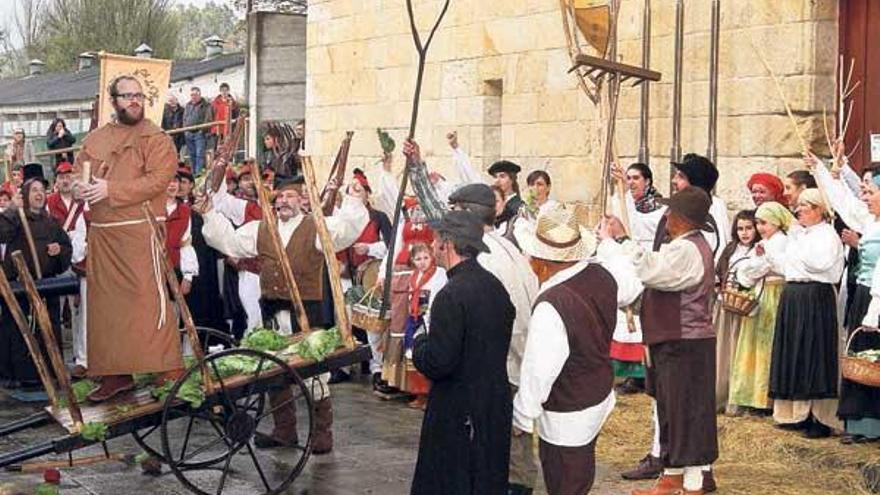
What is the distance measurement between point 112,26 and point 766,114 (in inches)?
1795

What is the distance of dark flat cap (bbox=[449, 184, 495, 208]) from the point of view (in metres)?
7.30

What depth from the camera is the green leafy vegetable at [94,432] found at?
6.97 m

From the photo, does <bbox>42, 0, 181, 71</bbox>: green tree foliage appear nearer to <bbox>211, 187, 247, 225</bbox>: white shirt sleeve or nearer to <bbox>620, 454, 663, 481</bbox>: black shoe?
<bbox>211, 187, 247, 225</bbox>: white shirt sleeve

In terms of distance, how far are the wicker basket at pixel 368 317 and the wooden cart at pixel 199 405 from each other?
1.88 m

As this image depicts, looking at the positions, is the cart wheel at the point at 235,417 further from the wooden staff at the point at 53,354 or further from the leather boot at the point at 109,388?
the wooden staff at the point at 53,354

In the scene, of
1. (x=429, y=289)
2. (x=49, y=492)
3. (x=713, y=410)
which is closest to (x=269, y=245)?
(x=429, y=289)

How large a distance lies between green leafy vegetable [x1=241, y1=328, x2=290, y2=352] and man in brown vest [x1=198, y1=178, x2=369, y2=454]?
2.67 ft

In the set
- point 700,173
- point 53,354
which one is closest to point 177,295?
point 53,354

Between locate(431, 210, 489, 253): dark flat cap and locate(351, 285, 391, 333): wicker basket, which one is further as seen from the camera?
locate(351, 285, 391, 333): wicker basket

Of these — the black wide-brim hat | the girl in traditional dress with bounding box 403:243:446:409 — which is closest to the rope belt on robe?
the girl in traditional dress with bounding box 403:243:446:409

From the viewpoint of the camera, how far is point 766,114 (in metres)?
11.3

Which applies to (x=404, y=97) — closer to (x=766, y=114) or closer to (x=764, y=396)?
(x=766, y=114)

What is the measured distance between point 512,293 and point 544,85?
719 centimetres

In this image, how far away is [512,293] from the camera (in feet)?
23.2
